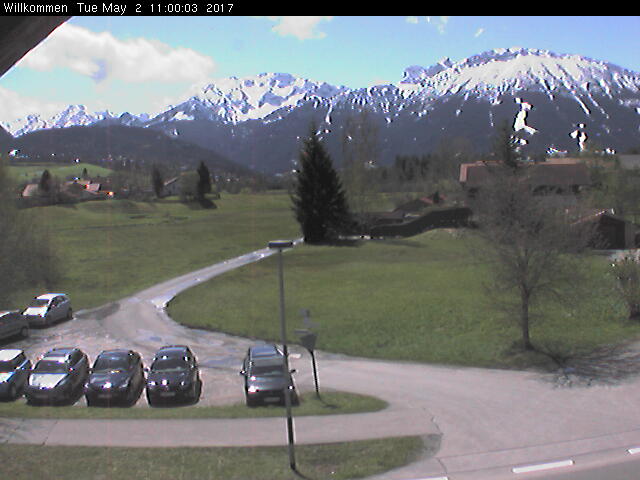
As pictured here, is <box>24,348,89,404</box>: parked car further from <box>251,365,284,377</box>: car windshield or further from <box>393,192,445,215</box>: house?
<box>393,192,445,215</box>: house

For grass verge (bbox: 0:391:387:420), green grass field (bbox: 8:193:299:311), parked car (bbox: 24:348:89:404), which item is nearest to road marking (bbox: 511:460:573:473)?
grass verge (bbox: 0:391:387:420)

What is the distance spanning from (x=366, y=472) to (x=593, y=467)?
14.2 ft

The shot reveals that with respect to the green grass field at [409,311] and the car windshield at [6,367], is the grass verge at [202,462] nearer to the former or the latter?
the car windshield at [6,367]

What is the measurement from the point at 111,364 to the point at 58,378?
1.52 m

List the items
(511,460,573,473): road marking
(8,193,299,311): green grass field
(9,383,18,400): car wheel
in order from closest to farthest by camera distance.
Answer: (511,460,573,473): road marking < (9,383,18,400): car wheel < (8,193,299,311): green grass field

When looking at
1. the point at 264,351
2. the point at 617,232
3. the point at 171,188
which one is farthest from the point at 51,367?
the point at 171,188

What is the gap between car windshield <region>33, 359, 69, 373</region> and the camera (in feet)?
59.0

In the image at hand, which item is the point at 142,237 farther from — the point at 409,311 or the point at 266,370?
the point at 266,370

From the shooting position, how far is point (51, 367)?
1808 cm

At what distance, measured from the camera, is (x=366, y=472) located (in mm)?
11023

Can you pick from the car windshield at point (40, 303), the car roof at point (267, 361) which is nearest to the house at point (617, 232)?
the car roof at point (267, 361)

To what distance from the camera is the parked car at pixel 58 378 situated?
17.0 meters

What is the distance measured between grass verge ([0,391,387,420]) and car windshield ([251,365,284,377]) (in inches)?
46.9

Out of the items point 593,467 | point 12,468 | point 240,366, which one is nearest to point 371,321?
point 240,366
